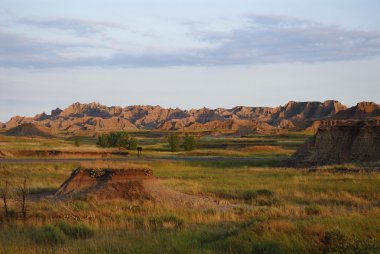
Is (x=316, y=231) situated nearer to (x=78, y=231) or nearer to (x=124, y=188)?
(x=78, y=231)

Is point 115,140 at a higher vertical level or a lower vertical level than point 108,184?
lower

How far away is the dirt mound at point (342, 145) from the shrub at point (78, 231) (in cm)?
4835

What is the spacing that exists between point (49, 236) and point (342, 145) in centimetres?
5336

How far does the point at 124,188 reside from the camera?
26594 mm

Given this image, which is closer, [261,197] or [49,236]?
[49,236]

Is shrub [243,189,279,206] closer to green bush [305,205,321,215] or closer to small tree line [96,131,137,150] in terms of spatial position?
green bush [305,205,321,215]

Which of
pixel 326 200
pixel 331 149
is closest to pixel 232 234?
pixel 326 200

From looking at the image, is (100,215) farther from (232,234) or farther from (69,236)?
(232,234)

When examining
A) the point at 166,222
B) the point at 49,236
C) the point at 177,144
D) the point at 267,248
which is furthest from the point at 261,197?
the point at 177,144

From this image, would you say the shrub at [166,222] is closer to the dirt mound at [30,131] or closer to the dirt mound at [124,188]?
the dirt mound at [124,188]

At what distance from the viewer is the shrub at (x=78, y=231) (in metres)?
14.8

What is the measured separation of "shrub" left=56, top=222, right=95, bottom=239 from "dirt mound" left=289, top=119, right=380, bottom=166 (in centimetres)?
4835

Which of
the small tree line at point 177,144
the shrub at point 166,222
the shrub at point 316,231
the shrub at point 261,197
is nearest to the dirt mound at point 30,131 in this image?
the small tree line at point 177,144

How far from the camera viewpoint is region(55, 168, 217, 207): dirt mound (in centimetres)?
2573
